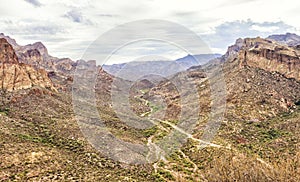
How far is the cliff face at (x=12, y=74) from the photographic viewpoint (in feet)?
362

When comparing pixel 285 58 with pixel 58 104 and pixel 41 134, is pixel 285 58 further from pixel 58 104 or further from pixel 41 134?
pixel 41 134

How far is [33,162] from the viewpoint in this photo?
203 feet

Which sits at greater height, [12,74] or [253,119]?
[12,74]

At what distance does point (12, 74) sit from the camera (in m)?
114

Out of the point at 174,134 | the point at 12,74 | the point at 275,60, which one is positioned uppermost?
the point at 275,60

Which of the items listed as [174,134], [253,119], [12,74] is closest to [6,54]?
[12,74]

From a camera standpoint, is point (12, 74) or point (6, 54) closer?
point (12, 74)

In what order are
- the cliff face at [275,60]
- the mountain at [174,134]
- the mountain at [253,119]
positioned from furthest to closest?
the cliff face at [275,60]
the mountain at [174,134]
the mountain at [253,119]

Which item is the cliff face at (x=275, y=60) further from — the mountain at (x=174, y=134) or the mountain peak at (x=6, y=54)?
the mountain peak at (x=6, y=54)

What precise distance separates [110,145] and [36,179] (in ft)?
85.9

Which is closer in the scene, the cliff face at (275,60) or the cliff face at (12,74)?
the cliff face at (12,74)

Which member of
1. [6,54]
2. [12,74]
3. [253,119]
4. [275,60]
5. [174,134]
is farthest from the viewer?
[275,60]

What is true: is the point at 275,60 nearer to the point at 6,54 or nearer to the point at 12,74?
the point at 12,74

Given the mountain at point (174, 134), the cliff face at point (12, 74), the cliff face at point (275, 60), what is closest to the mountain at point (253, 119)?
the cliff face at point (275, 60)
